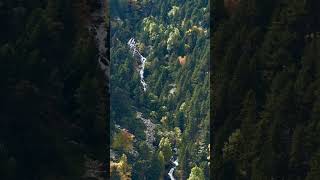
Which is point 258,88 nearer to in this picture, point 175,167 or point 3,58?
point 3,58

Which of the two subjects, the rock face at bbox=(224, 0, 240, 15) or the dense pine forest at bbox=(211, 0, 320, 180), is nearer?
the dense pine forest at bbox=(211, 0, 320, 180)

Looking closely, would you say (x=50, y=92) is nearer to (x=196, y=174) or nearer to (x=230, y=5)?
(x=230, y=5)

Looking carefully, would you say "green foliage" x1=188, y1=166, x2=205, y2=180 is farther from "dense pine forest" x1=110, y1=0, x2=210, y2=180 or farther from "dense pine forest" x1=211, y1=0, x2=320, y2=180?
"dense pine forest" x1=211, y1=0, x2=320, y2=180

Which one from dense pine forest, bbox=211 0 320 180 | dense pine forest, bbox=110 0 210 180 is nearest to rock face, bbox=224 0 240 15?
dense pine forest, bbox=211 0 320 180

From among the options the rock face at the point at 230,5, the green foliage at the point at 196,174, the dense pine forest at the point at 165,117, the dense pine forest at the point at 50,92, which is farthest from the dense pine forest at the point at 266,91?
the green foliage at the point at 196,174

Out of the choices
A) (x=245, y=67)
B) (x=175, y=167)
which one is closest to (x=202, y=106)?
(x=175, y=167)

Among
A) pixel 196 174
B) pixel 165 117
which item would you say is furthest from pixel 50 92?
pixel 165 117
